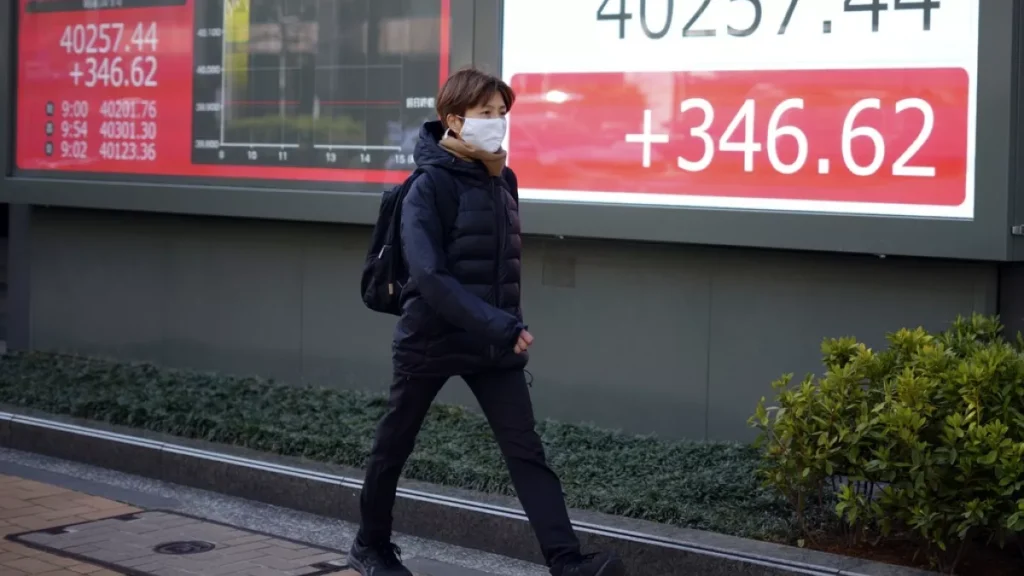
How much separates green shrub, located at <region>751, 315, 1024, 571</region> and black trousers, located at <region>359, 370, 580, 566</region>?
886mm

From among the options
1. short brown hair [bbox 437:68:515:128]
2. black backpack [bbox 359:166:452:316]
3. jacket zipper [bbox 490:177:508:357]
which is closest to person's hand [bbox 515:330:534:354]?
jacket zipper [bbox 490:177:508:357]

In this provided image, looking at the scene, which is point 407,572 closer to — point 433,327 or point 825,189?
point 433,327

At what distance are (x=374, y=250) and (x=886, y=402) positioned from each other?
188 cm

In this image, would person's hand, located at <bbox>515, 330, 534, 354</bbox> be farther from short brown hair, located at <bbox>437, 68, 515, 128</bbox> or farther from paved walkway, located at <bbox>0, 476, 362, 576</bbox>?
Result: paved walkway, located at <bbox>0, 476, 362, 576</bbox>

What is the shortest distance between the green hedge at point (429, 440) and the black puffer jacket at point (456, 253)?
1.23 m

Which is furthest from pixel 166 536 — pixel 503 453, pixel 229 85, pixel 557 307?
pixel 229 85

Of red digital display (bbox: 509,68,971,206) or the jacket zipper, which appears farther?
red digital display (bbox: 509,68,971,206)

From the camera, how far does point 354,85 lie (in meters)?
8.30

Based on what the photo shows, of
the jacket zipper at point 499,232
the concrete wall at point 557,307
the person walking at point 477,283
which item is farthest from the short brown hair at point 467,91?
the concrete wall at point 557,307

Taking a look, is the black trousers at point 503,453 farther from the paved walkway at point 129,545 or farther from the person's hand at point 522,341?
the paved walkway at point 129,545

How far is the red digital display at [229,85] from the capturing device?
8.16m

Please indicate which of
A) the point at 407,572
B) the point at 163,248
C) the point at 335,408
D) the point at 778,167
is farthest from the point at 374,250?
the point at 163,248

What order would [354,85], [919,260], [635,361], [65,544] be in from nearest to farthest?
[65,544] → [919,260] → [635,361] → [354,85]

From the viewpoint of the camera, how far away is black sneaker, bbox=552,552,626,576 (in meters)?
4.96
